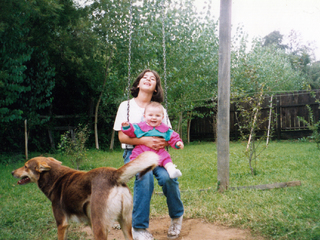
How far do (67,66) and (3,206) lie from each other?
6.72m

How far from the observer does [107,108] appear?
1173 centimetres

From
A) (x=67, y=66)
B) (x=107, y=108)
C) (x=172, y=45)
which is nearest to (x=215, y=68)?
(x=172, y=45)

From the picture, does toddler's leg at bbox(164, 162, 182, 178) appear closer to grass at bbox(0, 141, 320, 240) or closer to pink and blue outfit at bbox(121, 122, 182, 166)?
pink and blue outfit at bbox(121, 122, 182, 166)

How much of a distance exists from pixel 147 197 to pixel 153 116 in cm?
89

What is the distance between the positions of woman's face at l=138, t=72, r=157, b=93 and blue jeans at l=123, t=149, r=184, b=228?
3.21 ft

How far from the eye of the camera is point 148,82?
3.41 m

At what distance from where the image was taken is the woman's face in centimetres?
340

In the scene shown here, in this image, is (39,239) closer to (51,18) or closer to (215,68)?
(51,18)

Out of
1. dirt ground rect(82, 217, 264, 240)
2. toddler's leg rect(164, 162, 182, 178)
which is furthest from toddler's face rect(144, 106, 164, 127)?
dirt ground rect(82, 217, 264, 240)

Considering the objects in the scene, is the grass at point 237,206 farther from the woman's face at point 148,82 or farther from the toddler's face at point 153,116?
the woman's face at point 148,82

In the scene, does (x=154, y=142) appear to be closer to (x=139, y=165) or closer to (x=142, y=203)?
(x=142, y=203)

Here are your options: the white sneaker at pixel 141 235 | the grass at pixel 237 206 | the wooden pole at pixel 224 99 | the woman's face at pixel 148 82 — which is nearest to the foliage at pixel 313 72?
the grass at pixel 237 206

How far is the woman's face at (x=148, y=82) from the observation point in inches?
134


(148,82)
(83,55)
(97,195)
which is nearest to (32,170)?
(97,195)
